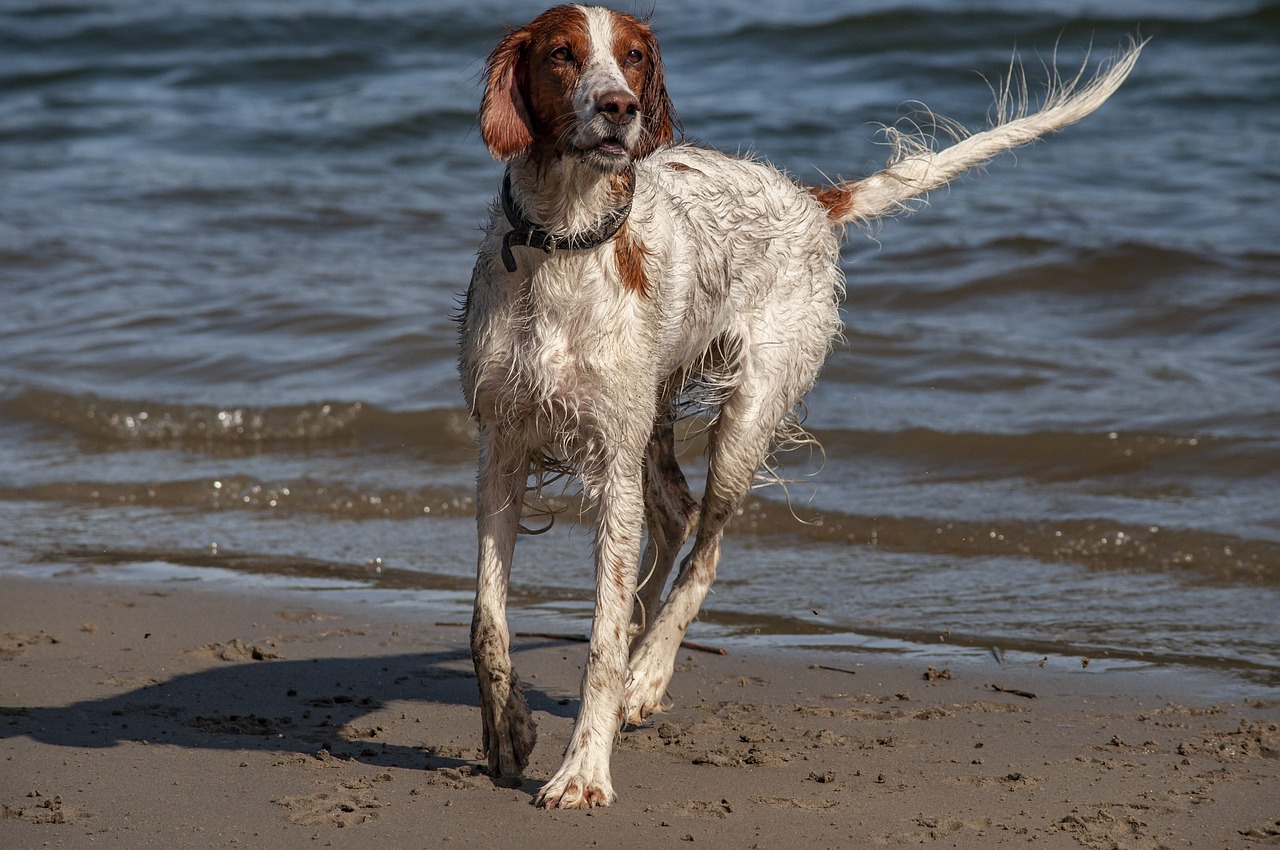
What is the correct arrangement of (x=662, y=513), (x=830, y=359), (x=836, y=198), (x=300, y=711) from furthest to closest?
(x=830, y=359), (x=836, y=198), (x=662, y=513), (x=300, y=711)

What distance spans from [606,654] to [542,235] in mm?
981

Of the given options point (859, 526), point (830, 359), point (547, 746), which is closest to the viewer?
point (547, 746)

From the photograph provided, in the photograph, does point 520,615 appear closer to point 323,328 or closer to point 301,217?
point 323,328

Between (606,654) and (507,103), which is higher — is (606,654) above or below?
below

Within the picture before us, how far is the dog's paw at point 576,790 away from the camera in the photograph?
10.8 ft

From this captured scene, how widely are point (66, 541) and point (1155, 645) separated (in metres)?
3.97

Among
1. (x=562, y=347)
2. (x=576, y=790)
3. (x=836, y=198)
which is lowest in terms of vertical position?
(x=576, y=790)

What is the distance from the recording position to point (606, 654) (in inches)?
135

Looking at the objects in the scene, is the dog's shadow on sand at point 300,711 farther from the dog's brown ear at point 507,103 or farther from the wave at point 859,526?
the dog's brown ear at point 507,103

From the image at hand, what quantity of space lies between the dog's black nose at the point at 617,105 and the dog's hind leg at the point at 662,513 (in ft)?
4.65

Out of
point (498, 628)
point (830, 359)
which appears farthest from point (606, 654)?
point (830, 359)

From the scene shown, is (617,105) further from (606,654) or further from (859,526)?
(859,526)

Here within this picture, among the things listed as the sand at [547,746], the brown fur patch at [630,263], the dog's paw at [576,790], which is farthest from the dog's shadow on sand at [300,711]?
the brown fur patch at [630,263]

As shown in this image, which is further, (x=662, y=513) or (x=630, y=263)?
(x=662, y=513)
